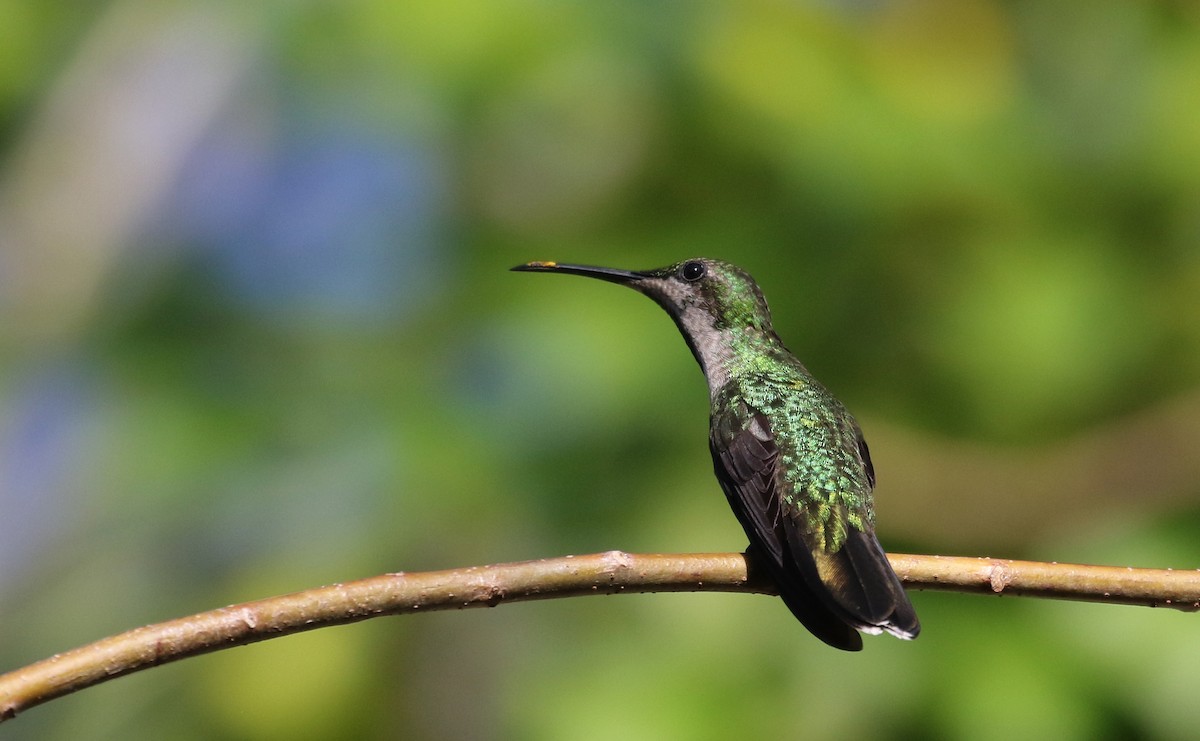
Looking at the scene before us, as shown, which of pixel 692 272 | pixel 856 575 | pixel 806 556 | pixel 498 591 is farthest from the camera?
pixel 692 272

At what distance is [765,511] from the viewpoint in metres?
3.29

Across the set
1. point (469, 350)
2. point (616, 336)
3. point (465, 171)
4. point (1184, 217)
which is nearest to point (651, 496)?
point (616, 336)

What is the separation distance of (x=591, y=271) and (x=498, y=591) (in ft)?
6.46

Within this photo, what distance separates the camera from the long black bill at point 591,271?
4066 mm

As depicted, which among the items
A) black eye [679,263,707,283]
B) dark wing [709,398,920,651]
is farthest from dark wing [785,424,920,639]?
black eye [679,263,707,283]

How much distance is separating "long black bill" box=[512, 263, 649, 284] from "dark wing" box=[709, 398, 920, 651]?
72 centimetres

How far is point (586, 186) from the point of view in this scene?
5012mm

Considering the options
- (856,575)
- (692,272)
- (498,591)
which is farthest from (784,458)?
(498,591)

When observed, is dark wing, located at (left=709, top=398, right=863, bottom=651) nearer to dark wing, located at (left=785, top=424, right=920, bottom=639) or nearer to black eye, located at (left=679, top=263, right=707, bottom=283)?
dark wing, located at (left=785, top=424, right=920, bottom=639)

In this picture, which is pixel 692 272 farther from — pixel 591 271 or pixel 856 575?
pixel 856 575

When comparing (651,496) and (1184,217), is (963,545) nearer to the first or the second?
(651,496)

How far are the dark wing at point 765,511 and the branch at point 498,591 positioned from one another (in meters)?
0.19

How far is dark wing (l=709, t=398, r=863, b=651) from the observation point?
9.29 feet

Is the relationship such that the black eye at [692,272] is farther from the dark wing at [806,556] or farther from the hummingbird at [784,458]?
the dark wing at [806,556]
